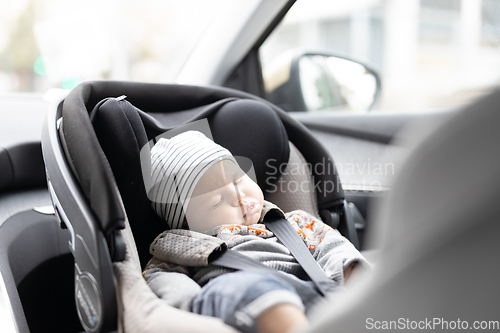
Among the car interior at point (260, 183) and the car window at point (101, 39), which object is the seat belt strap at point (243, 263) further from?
the car window at point (101, 39)

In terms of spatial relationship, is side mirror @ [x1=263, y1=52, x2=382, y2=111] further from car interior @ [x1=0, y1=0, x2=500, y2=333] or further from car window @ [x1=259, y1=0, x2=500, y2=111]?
car window @ [x1=259, y1=0, x2=500, y2=111]

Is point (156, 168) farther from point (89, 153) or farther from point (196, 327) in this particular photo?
point (196, 327)

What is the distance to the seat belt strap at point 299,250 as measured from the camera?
918 mm

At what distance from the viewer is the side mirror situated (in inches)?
88.5

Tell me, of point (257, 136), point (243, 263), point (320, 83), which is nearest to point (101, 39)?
point (320, 83)

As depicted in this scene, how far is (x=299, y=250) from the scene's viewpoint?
1039mm

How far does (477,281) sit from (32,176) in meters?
1.28

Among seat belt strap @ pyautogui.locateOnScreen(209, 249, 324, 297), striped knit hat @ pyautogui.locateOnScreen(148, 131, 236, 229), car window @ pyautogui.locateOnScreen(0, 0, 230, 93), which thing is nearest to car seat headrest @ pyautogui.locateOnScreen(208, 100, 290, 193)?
striped knit hat @ pyautogui.locateOnScreen(148, 131, 236, 229)

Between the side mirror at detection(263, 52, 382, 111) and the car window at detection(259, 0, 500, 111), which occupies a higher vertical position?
the side mirror at detection(263, 52, 382, 111)

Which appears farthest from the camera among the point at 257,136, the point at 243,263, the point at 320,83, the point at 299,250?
the point at 320,83

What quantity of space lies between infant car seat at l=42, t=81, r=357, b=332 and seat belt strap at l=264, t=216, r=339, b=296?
0.16 m

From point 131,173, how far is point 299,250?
0.43 metres

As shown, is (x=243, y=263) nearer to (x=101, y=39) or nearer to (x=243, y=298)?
(x=243, y=298)

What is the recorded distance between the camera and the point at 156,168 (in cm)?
112
